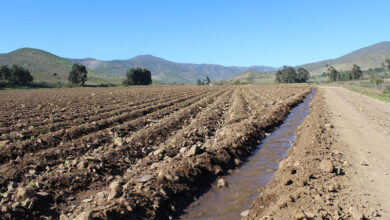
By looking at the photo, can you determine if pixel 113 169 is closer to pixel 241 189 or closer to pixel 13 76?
pixel 241 189

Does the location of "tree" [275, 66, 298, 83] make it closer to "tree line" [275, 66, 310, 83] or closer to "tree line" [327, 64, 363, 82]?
"tree line" [275, 66, 310, 83]

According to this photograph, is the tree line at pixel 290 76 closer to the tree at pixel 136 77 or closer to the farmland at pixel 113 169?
the tree at pixel 136 77

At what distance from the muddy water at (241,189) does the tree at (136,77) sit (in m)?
103

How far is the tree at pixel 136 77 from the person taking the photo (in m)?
110

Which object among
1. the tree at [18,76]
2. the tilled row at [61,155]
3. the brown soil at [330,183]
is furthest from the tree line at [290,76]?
the tilled row at [61,155]

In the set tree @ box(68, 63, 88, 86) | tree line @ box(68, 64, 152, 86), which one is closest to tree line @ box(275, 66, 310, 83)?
tree line @ box(68, 64, 152, 86)

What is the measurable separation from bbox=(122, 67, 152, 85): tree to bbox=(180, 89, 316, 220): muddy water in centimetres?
10294

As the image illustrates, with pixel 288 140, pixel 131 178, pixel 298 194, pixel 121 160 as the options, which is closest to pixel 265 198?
pixel 298 194

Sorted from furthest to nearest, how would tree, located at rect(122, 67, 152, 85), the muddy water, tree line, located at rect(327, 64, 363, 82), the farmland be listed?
tree line, located at rect(327, 64, 363, 82), tree, located at rect(122, 67, 152, 85), the muddy water, the farmland

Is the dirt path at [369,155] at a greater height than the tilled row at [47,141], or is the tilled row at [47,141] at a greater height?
the tilled row at [47,141]

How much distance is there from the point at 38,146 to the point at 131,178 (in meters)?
4.83

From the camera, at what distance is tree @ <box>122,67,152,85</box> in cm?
10994

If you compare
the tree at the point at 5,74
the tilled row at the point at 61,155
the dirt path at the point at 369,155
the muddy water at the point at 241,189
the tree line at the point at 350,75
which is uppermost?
the tree at the point at 5,74

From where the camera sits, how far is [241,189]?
22.5 ft
